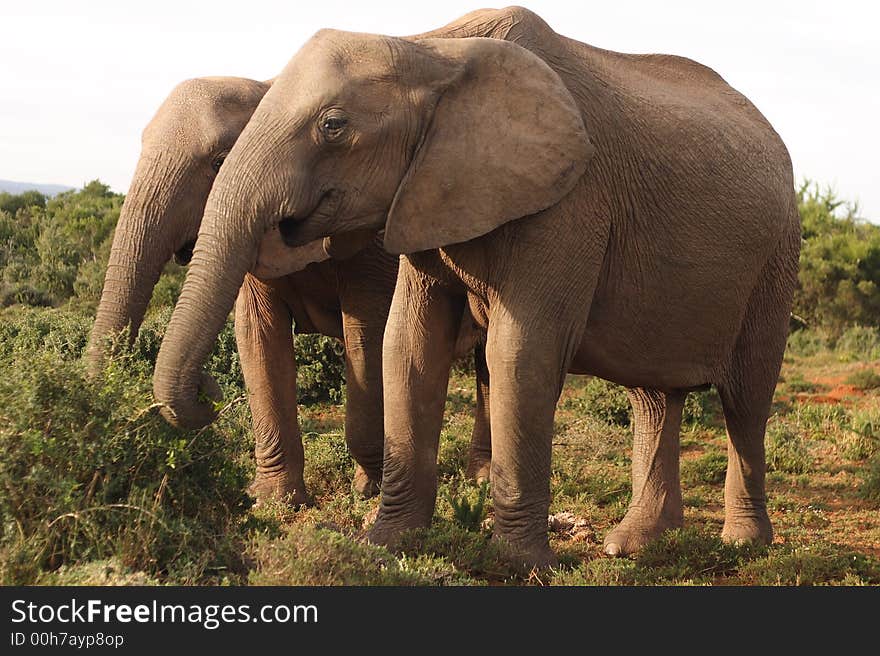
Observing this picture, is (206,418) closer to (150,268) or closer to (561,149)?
(150,268)

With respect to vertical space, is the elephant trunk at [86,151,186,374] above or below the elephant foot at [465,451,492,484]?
above

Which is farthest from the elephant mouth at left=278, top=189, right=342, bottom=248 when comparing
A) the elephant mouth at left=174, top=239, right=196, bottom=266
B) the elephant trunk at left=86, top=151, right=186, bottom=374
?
the elephant mouth at left=174, top=239, right=196, bottom=266

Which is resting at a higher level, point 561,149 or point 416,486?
point 561,149

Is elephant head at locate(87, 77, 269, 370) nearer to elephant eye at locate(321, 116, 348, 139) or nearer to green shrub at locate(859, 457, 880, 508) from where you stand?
elephant eye at locate(321, 116, 348, 139)

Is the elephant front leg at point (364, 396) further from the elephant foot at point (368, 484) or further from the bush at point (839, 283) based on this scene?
the bush at point (839, 283)

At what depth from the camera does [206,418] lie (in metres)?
5.34

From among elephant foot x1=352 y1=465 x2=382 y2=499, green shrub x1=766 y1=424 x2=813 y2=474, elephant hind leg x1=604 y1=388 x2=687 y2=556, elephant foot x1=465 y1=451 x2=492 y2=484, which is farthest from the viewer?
green shrub x1=766 y1=424 x2=813 y2=474

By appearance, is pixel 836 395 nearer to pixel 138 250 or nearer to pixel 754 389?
pixel 754 389

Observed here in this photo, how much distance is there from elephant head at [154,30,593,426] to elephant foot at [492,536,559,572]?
62.1 inches

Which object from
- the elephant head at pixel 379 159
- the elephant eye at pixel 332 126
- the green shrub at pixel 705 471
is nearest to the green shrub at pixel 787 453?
the green shrub at pixel 705 471

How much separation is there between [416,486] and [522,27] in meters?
2.40

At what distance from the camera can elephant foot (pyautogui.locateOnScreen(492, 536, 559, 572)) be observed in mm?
6219

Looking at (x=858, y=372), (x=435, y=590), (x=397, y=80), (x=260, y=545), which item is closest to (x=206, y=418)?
(x=260, y=545)

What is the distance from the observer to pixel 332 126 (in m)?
5.40
